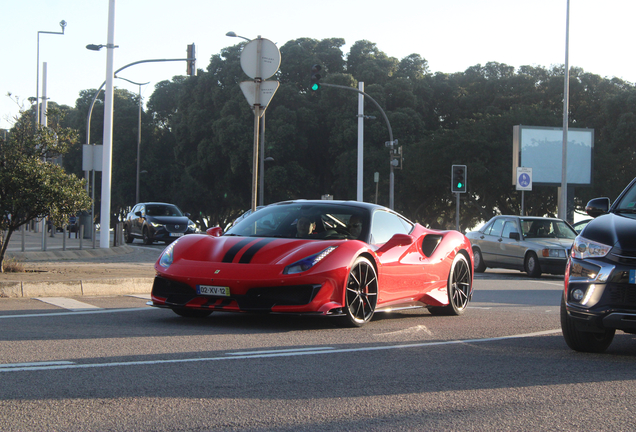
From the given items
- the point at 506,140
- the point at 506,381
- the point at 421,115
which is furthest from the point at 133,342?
the point at 421,115

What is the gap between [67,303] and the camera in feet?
31.5

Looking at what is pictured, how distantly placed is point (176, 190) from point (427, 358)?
186ft

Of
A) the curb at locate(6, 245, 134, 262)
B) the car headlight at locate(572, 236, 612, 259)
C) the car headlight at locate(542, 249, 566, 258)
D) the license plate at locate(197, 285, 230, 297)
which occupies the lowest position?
Answer: the curb at locate(6, 245, 134, 262)

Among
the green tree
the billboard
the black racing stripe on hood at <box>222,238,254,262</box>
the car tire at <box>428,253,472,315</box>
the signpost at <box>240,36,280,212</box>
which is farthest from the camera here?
the billboard

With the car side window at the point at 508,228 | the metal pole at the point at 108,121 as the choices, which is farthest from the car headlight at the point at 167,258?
the car side window at the point at 508,228

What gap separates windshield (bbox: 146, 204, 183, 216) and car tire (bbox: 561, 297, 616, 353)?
2491 cm

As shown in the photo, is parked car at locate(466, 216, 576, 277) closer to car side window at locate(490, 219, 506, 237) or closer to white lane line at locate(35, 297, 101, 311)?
car side window at locate(490, 219, 506, 237)

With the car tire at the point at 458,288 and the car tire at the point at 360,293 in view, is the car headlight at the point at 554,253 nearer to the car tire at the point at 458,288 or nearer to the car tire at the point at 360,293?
the car tire at the point at 458,288

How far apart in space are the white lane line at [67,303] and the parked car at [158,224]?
19.0m

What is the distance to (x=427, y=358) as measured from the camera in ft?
19.9

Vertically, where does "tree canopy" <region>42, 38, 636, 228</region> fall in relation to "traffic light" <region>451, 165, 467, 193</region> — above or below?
above

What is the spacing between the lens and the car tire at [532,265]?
60.7 feet

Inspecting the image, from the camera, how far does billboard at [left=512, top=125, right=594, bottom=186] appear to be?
114 ft

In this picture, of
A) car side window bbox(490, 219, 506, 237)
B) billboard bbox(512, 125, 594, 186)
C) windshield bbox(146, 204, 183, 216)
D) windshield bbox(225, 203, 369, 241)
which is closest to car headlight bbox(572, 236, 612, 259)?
windshield bbox(225, 203, 369, 241)
